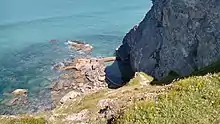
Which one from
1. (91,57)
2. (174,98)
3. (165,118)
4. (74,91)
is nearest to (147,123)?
(165,118)

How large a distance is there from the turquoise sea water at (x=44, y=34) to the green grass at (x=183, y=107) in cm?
6823

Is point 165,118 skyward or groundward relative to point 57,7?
skyward

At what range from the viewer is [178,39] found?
93688 millimetres

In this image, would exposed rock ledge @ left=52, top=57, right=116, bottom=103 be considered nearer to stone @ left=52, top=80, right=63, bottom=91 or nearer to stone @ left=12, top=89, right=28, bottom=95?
stone @ left=52, top=80, right=63, bottom=91

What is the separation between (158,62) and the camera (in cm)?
10138

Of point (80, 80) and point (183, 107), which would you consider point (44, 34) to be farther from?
point (183, 107)

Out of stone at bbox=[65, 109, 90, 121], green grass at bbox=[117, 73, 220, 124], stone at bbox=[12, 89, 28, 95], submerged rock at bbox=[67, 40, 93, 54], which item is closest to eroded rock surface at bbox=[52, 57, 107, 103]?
stone at bbox=[12, 89, 28, 95]

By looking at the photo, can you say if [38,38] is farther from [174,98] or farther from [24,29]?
[174,98]

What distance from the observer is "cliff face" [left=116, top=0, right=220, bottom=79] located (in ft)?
264

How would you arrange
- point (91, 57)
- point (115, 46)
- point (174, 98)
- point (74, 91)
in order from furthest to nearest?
point (115, 46) < point (91, 57) < point (74, 91) < point (174, 98)

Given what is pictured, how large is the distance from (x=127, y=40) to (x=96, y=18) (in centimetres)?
4410

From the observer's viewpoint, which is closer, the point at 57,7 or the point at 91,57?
the point at 91,57

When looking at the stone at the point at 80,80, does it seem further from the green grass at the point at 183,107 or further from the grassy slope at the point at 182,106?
the green grass at the point at 183,107

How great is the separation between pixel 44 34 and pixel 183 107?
442 feet
